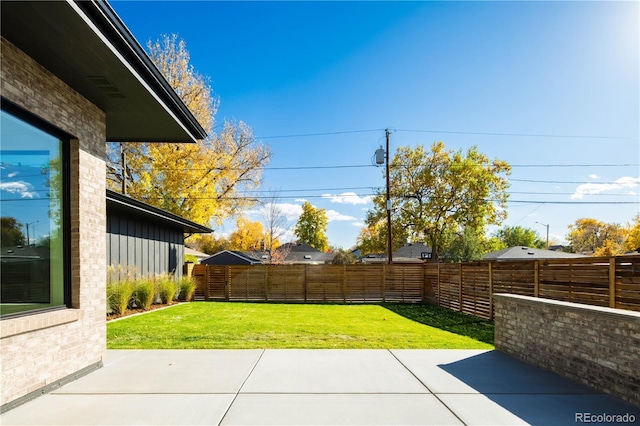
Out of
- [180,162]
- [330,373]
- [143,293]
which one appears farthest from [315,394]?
[180,162]

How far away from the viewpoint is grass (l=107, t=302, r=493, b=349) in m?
7.08

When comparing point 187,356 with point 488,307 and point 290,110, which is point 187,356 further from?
point 290,110

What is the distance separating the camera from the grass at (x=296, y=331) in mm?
7078

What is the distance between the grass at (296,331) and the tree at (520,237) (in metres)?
58.3

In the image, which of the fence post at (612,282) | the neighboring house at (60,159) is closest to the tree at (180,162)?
the neighboring house at (60,159)

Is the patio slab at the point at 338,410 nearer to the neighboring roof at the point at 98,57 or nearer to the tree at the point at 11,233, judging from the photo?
the tree at the point at 11,233

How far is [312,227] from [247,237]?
14.7 meters

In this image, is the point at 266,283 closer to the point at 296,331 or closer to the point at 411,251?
the point at 296,331

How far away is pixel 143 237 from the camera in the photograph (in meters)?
13.9

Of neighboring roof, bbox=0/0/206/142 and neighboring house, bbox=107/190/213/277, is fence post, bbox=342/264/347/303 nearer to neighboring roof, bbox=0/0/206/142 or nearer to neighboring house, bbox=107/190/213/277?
neighboring house, bbox=107/190/213/277

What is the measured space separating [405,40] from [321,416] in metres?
12.6

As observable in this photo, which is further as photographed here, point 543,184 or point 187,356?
point 543,184

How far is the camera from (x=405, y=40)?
1287 centimetres

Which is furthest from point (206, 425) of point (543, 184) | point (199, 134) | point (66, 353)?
point (543, 184)
